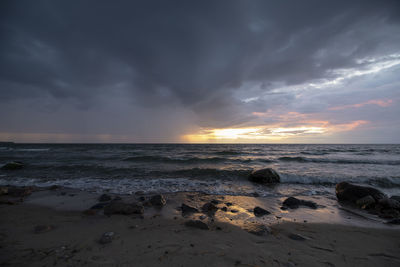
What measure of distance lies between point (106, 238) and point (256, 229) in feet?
11.2

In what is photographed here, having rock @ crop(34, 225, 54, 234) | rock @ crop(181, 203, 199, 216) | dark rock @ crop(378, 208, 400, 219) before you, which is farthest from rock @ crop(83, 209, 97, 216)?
dark rock @ crop(378, 208, 400, 219)

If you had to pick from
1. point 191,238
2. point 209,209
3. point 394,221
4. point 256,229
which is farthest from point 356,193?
point 191,238

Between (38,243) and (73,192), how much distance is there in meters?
4.61

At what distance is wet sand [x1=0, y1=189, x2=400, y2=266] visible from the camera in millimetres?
2523

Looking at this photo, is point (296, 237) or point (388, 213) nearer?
point (296, 237)

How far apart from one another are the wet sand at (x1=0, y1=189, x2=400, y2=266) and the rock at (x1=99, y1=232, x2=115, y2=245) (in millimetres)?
78

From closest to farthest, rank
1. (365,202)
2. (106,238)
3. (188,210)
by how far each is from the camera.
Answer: (106,238)
(188,210)
(365,202)

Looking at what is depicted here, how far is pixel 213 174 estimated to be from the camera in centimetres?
1092

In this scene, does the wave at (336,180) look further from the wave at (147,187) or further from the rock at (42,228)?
the rock at (42,228)

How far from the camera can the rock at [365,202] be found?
5543mm

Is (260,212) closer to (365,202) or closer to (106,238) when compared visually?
(106,238)

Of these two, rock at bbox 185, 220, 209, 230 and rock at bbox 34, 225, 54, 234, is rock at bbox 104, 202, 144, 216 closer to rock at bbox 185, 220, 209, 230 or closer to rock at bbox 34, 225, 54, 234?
rock at bbox 34, 225, 54, 234

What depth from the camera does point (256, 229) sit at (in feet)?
12.0

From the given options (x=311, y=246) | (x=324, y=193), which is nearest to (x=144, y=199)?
(x=311, y=246)
